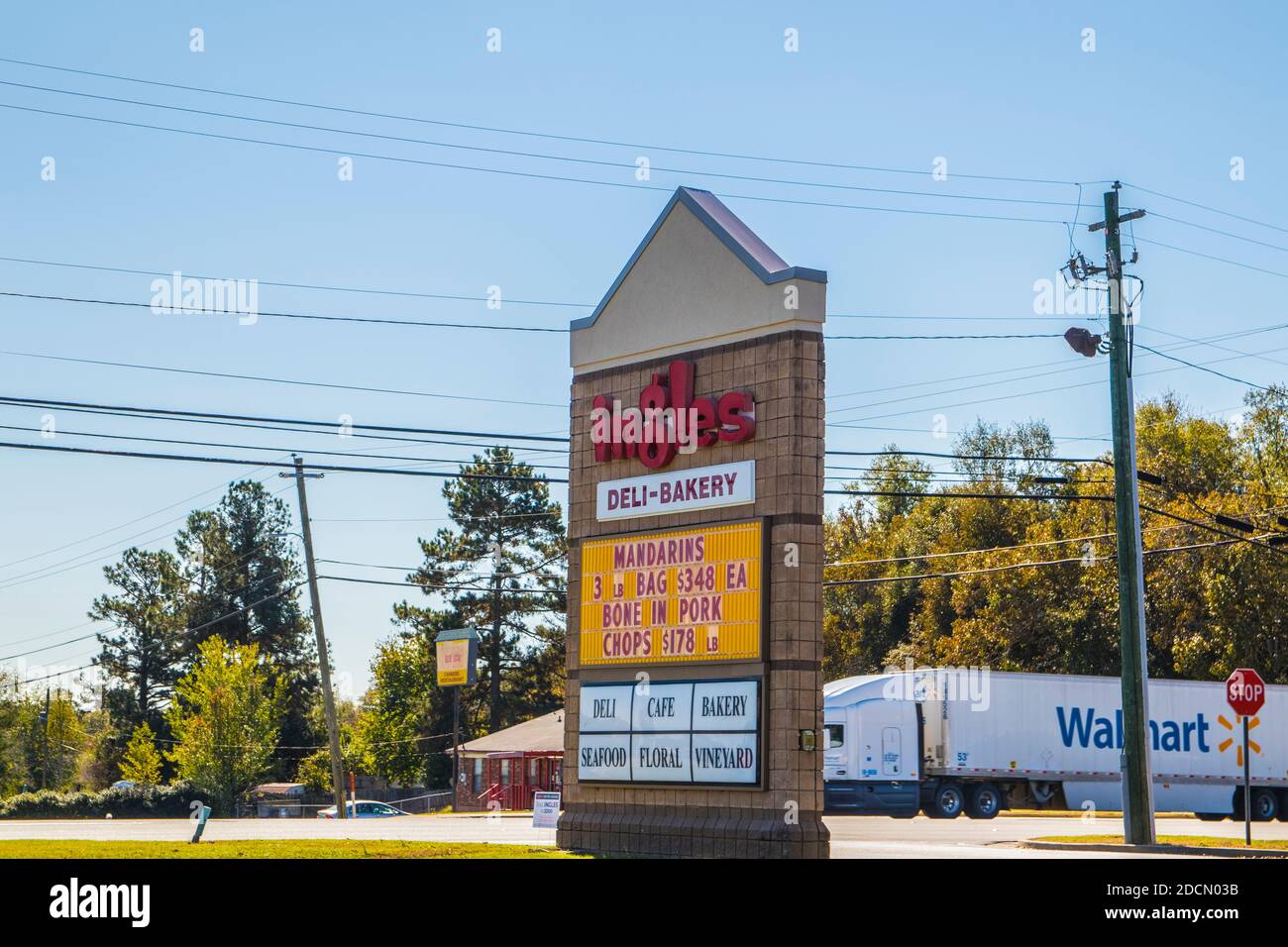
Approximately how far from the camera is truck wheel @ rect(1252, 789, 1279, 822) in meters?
45.5

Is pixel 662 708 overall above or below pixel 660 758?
above

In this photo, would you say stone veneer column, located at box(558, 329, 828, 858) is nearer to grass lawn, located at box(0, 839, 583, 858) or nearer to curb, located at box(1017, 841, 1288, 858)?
grass lawn, located at box(0, 839, 583, 858)

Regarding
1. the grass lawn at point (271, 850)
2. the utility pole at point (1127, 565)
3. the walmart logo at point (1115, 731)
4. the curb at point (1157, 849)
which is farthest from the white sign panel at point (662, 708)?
the walmart logo at point (1115, 731)

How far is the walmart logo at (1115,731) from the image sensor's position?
43.3m

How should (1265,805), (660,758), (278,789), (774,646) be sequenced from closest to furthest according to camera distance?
(774,646) → (660,758) → (1265,805) → (278,789)

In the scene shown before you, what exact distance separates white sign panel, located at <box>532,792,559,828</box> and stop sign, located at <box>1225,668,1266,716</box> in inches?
565

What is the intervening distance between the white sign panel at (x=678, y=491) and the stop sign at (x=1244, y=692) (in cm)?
1112

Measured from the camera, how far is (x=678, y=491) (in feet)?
75.1

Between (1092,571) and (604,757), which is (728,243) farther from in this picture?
(1092,571)

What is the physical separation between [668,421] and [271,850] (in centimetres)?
870

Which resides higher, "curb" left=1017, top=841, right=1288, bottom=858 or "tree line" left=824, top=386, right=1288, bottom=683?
"tree line" left=824, top=386, right=1288, bottom=683

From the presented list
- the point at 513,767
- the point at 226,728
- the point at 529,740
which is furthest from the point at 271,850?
the point at 226,728

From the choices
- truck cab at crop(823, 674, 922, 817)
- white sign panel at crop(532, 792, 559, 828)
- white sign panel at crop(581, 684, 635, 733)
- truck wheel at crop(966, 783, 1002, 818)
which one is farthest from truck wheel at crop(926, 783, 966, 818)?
white sign panel at crop(581, 684, 635, 733)

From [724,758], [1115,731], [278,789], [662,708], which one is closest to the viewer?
[724,758]
